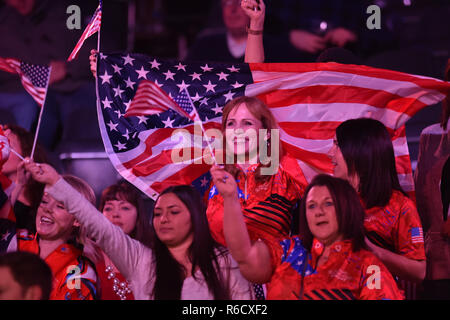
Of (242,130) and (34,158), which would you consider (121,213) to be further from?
(242,130)

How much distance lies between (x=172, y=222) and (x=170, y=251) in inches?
5.5

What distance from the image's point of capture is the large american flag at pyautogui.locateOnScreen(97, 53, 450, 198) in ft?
13.2

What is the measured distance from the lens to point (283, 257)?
3.07 meters

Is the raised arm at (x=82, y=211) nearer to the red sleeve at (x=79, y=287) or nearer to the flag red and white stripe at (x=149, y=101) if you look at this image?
the red sleeve at (x=79, y=287)

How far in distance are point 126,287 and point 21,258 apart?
2.90 feet

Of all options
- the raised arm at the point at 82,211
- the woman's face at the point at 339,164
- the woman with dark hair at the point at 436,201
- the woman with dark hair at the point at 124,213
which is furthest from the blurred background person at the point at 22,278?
the woman with dark hair at the point at 436,201

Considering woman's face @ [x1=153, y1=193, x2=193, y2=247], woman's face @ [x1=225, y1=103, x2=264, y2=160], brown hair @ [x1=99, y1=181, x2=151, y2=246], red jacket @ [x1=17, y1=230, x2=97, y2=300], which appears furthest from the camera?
brown hair @ [x1=99, y1=181, x2=151, y2=246]

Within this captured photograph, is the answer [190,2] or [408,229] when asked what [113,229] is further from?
[190,2]

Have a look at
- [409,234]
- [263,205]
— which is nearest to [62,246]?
[263,205]

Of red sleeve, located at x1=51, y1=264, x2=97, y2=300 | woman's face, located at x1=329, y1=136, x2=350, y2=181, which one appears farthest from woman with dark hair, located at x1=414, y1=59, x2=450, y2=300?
red sleeve, located at x1=51, y1=264, x2=97, y2=300

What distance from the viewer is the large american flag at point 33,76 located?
3670mm

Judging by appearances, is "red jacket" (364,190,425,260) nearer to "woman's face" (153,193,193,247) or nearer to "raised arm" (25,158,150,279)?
"woman's face" (153,193,193,247)

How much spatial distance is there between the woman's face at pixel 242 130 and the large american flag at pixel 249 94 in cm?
46
